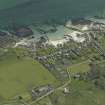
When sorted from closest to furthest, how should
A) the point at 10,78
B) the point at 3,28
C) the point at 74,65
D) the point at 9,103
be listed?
the point at 9,103
the point at 10,78
the point at 74,65
the point at 3,28

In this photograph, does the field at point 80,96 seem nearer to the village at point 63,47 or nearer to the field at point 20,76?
the village at point 63,47

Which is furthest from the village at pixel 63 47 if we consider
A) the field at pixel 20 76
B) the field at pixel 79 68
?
the field at pixel 20 76

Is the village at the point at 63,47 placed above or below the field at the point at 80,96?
above

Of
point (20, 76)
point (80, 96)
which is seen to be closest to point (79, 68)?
point (80, 96)

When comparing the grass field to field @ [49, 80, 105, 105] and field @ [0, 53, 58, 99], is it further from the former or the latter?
field @ [0, 53, 58, 99]

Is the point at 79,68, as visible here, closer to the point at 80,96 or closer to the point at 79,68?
the point at 79,68

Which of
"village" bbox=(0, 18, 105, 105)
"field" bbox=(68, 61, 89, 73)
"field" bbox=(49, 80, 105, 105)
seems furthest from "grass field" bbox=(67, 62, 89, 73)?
"field" bbox=(49, 80, 105, 105)

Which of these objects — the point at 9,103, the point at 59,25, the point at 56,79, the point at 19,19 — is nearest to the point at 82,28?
the point at 59,25

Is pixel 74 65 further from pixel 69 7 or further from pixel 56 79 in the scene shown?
pixel 69 7
